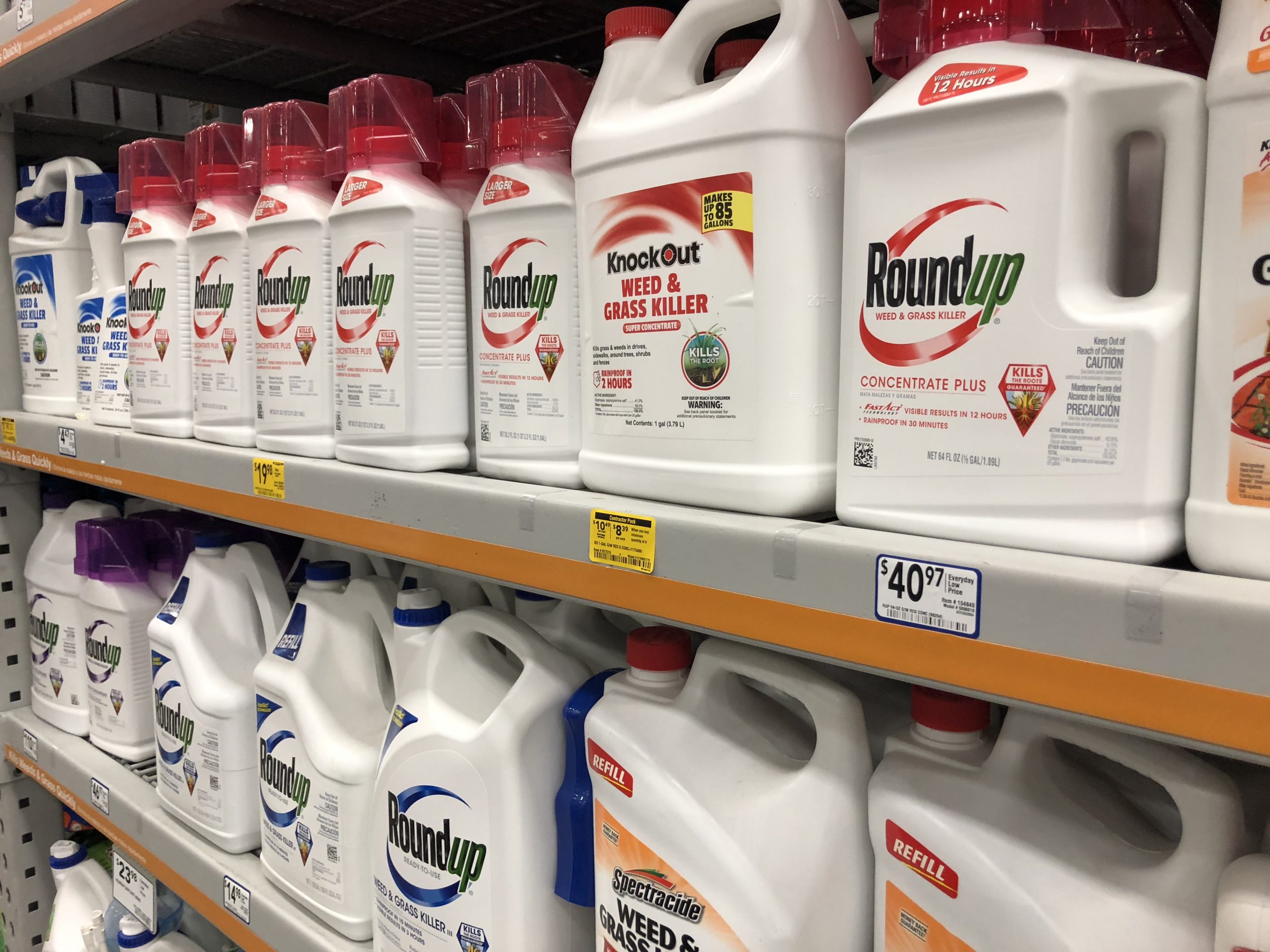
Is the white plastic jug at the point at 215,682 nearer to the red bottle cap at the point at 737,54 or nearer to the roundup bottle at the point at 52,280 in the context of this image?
the roundup bottle at the point at 52,280

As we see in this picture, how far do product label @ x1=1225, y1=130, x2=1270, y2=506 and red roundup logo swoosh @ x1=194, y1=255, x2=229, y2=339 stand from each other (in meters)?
1.13

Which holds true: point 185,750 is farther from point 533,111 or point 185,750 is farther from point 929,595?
point 929,595

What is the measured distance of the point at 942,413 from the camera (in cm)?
58

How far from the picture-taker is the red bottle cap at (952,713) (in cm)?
68

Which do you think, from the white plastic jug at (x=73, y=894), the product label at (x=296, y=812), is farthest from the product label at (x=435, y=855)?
the white plastic jug at (x=73, y=894)

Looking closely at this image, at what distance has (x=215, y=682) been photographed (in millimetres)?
1288

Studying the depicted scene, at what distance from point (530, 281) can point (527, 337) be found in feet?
0.17

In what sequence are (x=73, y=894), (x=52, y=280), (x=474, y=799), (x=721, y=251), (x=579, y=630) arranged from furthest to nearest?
(x=73, y=894), (x=52, y=280), (x=579, y=630), (x=474, y=799), (x=721, y=251)

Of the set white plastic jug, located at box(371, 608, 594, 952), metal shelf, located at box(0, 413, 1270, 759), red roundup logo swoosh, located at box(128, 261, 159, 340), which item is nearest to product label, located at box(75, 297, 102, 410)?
red roundup logo swoosh, located at box(128, 261, 159, 340)

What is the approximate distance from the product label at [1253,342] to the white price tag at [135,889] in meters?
1.76

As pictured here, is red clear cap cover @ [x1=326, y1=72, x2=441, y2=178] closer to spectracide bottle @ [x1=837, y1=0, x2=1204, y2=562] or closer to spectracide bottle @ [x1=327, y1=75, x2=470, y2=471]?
spectracide bottle @ [x1=327, y1=75, x2=470, y2=471]

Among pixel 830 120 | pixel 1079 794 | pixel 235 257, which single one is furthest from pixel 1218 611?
pixel 235 257

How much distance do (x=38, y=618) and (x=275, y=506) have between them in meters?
1.02

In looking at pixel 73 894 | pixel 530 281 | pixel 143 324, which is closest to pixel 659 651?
pixel 530 281
